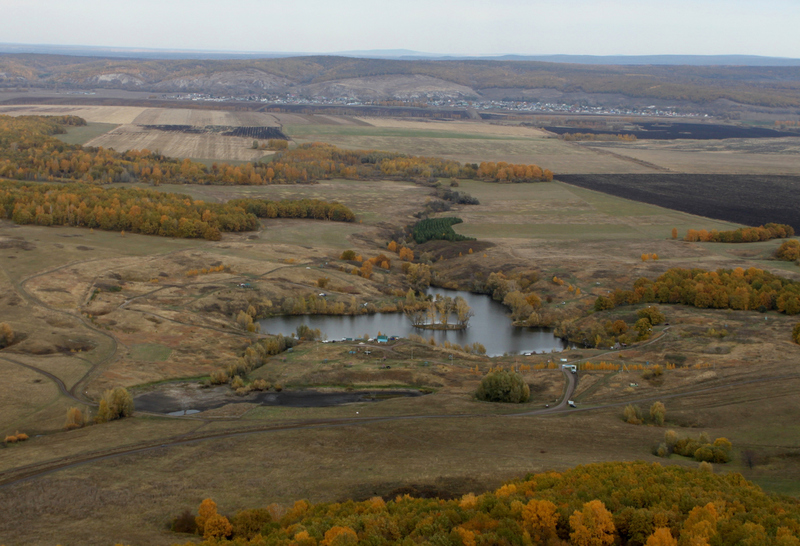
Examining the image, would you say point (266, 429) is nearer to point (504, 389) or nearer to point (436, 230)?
point (504, 389)

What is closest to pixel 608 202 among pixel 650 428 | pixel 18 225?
pixel 650 428

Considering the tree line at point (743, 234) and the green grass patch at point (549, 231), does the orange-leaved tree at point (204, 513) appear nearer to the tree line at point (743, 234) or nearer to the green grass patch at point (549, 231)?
the green grass patch at point (549, 231)

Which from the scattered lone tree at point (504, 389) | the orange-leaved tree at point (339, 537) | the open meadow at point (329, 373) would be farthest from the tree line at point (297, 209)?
the orange-leaved tree at point (339, 537)

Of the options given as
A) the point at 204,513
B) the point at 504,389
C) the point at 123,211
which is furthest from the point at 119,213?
the point at 204,513

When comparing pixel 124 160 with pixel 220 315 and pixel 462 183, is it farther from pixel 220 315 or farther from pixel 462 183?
pixel 220 315

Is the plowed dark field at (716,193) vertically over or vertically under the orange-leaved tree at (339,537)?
over
